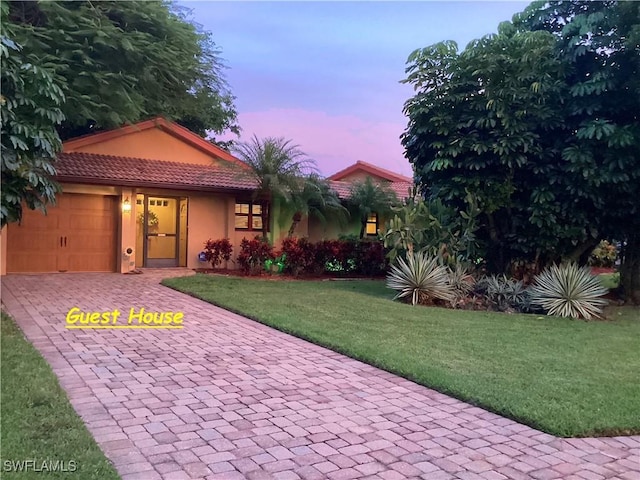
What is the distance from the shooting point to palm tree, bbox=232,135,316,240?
1524 centimetres

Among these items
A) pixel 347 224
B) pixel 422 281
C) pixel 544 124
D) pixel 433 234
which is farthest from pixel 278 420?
pixel 347 224

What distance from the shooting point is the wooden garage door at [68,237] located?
47.3 ft

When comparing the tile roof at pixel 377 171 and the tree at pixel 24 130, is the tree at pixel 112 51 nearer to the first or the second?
the tree at pixel 24 130

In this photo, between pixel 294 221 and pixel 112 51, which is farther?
pixel 294 221

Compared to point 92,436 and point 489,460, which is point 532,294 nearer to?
point 489,460

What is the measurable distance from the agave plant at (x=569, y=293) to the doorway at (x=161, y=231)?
428 inches

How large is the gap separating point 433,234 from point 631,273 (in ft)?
16.1

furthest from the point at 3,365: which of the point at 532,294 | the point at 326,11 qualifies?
the point at 532,294

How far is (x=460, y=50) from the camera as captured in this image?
11.4 m

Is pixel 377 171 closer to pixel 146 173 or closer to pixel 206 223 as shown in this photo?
pixel 206 223

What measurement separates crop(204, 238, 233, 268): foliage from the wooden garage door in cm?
272

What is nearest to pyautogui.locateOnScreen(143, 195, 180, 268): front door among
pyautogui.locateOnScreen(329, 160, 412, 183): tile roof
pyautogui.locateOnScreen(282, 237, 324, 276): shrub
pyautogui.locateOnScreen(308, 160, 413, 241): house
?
pyautogui.locateOnScreen(282, 237, 324, 276): shrub

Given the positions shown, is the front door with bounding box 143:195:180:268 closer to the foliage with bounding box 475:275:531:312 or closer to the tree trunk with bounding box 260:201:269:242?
the tree trunk with bounding box 260:201:269:242

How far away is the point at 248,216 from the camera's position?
1791 cm
